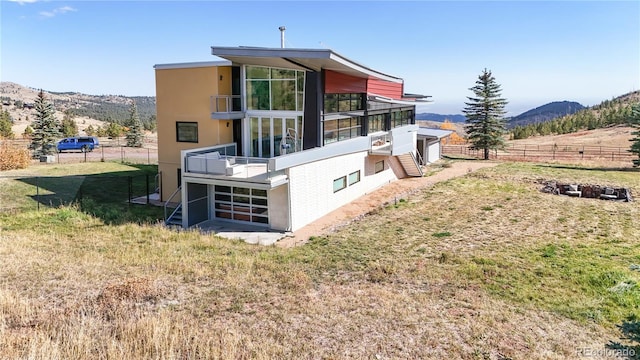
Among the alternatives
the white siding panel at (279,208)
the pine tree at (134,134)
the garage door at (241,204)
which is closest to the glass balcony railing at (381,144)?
the white siding panel at (279,208)

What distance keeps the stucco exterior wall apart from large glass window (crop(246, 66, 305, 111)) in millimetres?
1314

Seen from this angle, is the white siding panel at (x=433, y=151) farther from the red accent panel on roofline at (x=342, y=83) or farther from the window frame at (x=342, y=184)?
the window frame at (x=342, y=184)

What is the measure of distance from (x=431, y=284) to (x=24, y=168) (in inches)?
1175

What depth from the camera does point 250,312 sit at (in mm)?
9477

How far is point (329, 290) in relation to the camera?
36.1 feet

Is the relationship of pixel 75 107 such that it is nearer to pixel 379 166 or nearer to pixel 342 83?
pixel 379 166

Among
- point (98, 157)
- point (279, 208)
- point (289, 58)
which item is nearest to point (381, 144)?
point (289, 58)

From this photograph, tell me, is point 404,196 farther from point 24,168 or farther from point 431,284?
point 24,168

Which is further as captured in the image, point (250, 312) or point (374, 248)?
point (374, 248)

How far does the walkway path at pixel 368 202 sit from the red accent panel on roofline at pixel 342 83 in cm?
571

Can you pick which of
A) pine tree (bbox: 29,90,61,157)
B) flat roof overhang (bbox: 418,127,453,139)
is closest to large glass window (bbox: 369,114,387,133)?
flat roof overhang (bbox: 418,127,453,139)

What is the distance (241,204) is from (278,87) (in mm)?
5663

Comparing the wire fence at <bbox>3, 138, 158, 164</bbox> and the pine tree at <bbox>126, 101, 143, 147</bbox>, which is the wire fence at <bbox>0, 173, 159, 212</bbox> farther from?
the pine tree at <bbox>126, 101, 143, 147</bbox>

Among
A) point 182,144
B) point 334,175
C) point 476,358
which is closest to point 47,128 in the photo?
point 182,144
